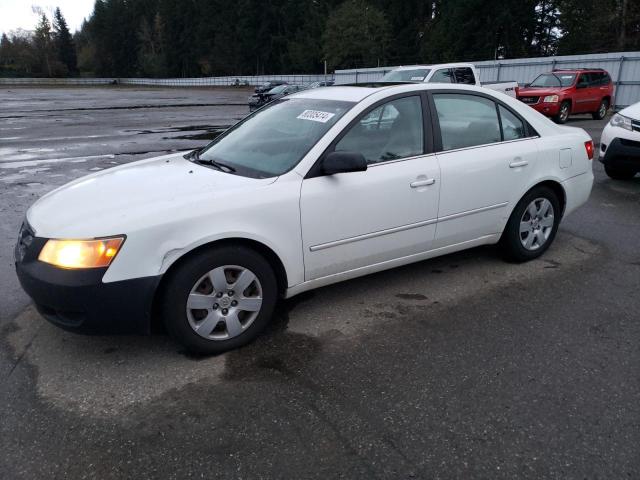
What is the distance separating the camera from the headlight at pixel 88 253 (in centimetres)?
275

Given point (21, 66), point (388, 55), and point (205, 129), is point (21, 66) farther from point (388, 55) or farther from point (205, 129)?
point (205, 129)

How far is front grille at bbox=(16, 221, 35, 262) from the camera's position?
303 centimetres

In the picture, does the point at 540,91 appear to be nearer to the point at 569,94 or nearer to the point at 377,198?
the point at 569,94

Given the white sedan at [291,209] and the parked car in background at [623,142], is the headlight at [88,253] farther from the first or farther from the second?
the parked car in background at [623,142]

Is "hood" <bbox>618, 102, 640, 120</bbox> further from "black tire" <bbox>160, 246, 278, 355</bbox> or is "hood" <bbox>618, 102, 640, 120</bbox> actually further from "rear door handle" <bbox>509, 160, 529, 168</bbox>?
"black tire" <bbox>160, 246, 278, 355</bbox>

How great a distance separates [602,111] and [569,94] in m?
2.69

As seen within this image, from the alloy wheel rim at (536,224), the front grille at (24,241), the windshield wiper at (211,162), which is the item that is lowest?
the alloy wheel rim at (536,224)

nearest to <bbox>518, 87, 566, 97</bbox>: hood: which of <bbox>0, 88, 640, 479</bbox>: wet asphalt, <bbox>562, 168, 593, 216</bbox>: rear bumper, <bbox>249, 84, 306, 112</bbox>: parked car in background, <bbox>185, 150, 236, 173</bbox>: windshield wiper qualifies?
<bbox>249, 84, 306, 112</bbox>: parked car in background

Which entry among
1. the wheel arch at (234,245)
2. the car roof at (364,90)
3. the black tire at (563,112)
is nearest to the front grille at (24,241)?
the wheel arch at (234,245)

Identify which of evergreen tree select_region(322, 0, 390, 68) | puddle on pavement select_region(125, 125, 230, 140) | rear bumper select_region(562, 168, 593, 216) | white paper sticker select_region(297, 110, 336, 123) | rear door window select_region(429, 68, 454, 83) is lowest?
puddle on pavement select_region(125, 125, 230, 140)

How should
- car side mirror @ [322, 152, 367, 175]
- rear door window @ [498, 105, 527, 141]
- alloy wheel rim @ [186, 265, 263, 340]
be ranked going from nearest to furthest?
alloy wheel rim @ [186, 265, 263, 340] → car side mirror @ [322, 152, 367, 175] → rear door window @ [498, 105, 527, 141]

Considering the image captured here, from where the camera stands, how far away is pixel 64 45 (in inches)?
4459

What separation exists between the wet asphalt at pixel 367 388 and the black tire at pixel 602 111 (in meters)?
15.9

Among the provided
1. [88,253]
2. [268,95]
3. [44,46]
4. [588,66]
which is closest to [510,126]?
[88,253]
